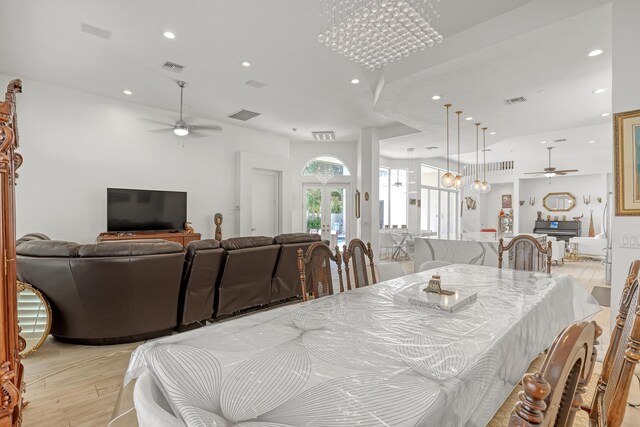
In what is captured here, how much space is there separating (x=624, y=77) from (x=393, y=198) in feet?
25.8

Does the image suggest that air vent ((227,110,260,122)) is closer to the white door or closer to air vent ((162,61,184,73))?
the white door

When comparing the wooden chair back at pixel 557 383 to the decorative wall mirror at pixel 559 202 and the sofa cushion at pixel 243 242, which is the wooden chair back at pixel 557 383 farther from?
the decorative wall mirror at pixel 559 202

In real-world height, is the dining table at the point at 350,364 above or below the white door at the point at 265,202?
below

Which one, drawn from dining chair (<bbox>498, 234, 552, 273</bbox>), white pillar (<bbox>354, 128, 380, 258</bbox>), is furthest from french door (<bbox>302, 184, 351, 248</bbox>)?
dining chair (<bbox>498, 234, 552, 273</bbox>)

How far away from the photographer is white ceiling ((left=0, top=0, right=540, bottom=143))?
3164mm

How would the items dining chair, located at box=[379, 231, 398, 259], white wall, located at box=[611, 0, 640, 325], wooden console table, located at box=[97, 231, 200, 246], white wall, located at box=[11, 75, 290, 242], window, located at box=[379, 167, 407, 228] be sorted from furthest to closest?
window, located at box=[379, 167, 407, 228] → dining chair, located at box=[379, 231, 398, 259] → wooden console table, located at box=[97, 231, 200, 246] → white wall, located at box=[11, 75, 290, 242] → white wall, located at box=[611, 0, 640, 325]

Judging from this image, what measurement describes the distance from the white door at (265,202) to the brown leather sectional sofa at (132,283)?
4231mm

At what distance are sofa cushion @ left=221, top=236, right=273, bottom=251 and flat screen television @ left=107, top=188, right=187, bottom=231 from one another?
3274mm

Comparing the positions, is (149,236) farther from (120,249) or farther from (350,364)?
(350,364)

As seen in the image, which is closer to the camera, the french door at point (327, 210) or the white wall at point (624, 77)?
the white wall at point (624, 77)

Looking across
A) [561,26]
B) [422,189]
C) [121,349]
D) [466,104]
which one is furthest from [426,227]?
[121,349]

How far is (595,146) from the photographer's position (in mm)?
8875

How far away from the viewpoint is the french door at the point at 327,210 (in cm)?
888

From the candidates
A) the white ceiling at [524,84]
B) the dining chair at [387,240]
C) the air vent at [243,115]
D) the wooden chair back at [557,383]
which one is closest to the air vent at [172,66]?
the air vent at [243,115]
